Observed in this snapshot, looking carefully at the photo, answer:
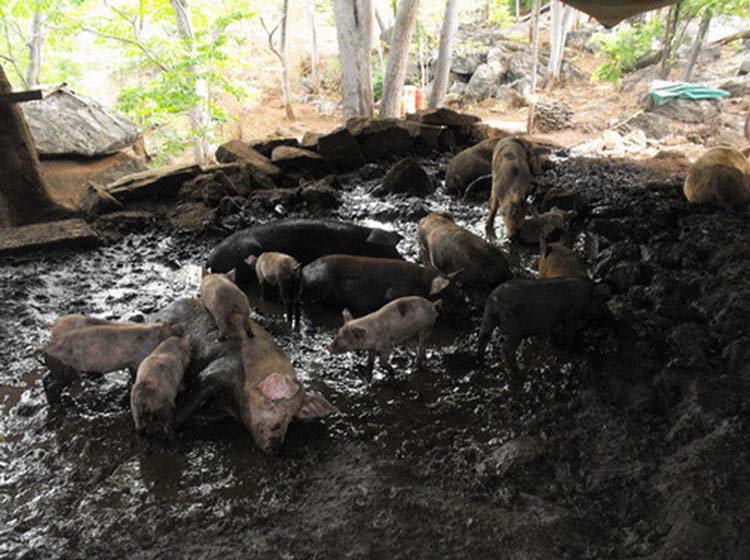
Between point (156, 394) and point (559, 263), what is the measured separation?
4185 millimetres

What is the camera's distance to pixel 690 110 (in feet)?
68.3

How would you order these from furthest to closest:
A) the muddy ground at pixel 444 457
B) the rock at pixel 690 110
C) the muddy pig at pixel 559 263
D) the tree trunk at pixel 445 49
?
the rock at pixel 690 110, the tree trunk at pixel 445 49, the muddy pig at pixel 559 263, the muddy ground at pixel 444 457

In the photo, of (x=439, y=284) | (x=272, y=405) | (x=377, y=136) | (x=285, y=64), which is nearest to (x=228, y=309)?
(x=272, y=405)

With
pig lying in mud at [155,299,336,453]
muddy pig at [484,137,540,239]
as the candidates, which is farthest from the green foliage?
pig lying in mud at [155,299,336,453]

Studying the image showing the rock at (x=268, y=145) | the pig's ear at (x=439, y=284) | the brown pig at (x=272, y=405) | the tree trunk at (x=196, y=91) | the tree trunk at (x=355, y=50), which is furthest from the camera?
the tree trunk at (x=196, y=91)

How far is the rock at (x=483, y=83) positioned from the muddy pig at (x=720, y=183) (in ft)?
74.6

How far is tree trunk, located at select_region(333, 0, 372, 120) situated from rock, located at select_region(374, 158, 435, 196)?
5.88 meters

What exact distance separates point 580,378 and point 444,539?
2028 millimetres

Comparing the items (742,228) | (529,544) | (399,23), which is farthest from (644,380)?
(399,23)

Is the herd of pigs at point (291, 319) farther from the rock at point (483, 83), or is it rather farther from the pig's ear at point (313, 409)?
the rock at point (483, 83)

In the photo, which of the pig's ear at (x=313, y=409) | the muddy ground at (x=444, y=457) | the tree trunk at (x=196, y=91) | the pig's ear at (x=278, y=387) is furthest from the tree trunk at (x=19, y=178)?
the tree trunk at (x=196, y=91)

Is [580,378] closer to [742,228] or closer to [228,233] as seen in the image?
[742,228]

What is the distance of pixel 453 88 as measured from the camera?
3195cm

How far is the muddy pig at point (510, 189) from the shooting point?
770cm
